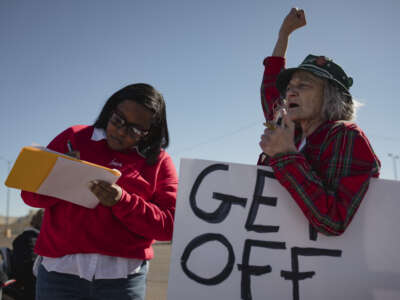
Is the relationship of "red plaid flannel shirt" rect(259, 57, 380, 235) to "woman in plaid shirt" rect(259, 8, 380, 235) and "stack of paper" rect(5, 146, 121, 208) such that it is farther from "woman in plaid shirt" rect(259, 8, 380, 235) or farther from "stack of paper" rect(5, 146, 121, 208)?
"stack of paper" rect(5, 146, 121, 208)

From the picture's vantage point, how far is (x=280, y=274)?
1424 millimetres

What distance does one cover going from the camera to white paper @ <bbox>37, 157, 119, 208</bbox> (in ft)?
5.26

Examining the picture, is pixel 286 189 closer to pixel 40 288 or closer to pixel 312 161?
pixel 312 161

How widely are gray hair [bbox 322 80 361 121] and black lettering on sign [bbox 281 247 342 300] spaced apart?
58 cm

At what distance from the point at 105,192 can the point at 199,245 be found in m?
0.55

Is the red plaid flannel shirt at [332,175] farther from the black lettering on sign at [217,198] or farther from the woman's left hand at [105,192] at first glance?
the woman's left hand at [105,192]

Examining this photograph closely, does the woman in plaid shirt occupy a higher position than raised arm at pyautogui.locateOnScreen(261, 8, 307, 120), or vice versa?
raised arm at pyautogui.locateOnScreen(261, 8, 307, 120)

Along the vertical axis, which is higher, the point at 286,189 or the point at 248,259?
the point at 286,189

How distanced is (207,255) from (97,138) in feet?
3.34

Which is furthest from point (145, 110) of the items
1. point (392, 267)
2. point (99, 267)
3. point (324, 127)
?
A: point (392, 267)

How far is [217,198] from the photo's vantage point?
1.51 m

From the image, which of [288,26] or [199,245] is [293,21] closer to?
[288,26]

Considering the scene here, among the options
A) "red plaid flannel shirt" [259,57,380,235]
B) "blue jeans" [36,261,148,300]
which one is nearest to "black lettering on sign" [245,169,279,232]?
"red plaid flannel shirt" [259,57,380,235]

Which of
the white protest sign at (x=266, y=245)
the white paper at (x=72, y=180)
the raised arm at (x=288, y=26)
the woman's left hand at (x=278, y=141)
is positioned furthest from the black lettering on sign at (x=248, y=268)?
the raised arm at (x=288, y=26)
